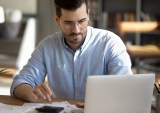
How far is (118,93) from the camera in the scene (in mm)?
1259

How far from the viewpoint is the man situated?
1.79 meters

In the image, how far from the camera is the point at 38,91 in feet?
5.17

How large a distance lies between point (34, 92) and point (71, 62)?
371 millimetres

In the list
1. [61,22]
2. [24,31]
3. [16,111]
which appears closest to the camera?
[16,111]

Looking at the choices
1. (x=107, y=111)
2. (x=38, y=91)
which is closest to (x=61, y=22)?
(x=38, y=91)

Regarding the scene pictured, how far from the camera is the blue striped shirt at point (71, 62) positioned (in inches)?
74.6

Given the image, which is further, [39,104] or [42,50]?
[42,50]

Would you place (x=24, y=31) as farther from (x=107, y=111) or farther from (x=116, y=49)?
(x=107, y=111)

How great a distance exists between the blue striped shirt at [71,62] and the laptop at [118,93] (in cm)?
57

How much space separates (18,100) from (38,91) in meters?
0.17

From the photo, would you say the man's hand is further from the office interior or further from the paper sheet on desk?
the office interior

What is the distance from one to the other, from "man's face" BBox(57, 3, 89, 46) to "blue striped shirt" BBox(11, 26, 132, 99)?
13 cm

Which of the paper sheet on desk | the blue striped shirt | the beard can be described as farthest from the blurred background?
the paper sheet on desk

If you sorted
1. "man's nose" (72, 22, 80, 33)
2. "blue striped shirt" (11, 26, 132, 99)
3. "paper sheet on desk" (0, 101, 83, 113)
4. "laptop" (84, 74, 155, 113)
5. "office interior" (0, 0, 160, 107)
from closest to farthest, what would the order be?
"laptop" (84, 74, 155, 113)
"paper sheet on desk" (0, 101, 83, 113)
"man's nose" (72, 22, 80, 33)
"blue striped shirt" (11, 26, 132, 99)
"office interior" (0, 0, 160, 107)
